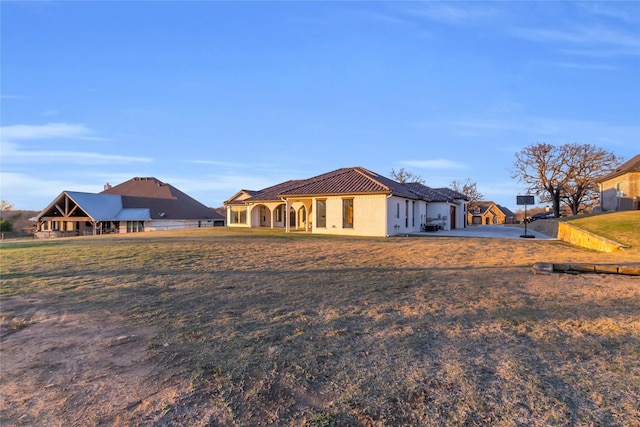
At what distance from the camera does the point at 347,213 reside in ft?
71.3

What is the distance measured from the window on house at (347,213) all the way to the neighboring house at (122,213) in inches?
1107

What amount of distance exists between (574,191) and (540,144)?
679 cm

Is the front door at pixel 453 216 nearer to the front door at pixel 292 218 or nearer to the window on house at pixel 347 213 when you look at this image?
the window on house at pixel 347 213

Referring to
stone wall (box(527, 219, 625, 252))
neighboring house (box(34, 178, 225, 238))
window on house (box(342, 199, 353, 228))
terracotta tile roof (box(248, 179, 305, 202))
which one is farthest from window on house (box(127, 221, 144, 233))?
stone wall (box(527, 219, 625, 252))

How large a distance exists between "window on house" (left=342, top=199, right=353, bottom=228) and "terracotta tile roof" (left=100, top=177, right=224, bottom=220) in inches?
1154

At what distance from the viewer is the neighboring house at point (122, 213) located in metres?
39.9

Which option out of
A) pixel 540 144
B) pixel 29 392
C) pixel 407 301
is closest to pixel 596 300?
pixel 407 301

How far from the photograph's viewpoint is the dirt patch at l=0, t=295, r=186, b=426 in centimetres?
276

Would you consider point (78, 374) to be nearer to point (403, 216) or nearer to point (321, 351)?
point (321, 351)

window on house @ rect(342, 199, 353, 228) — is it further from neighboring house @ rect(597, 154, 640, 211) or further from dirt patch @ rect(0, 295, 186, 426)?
neighboring house @ rect(597, 154, 640, 211)

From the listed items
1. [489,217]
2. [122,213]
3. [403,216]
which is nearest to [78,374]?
[403,216]

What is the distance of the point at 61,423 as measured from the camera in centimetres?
264

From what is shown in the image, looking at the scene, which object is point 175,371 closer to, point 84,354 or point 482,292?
point 84,354

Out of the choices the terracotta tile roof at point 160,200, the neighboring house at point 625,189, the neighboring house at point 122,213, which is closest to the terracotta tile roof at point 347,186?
the neighboring house at point 625,189
